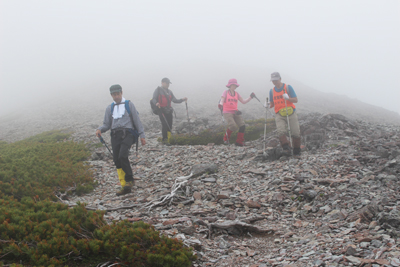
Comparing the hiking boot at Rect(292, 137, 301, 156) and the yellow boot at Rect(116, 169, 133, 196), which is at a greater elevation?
the hiking boot at Rect(292, 137, 301, 156)

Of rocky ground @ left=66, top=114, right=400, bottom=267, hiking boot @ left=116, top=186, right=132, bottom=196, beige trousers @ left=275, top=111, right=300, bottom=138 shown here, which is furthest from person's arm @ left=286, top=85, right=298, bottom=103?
hiking boot @ left=116, top=186, right=132, bottom=196

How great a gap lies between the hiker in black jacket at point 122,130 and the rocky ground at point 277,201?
2.52 ft

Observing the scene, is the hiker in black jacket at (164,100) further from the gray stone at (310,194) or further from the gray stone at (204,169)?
the gray stone at (310,194)

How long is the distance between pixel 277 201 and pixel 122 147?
5123 mm

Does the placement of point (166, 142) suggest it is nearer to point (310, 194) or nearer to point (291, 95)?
point (291, 95)

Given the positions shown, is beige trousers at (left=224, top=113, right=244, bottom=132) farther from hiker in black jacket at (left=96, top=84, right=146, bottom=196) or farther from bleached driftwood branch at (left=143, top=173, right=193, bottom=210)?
hiker in black jacket at (left=96, top=84, right=146, bottom=196)

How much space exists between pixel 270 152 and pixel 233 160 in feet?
5.40

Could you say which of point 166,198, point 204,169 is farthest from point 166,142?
point 166,198

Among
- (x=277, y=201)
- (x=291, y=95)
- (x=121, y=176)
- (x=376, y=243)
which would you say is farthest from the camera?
(x=291, y=95)

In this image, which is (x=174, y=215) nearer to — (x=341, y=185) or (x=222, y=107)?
(x=341, y=185)

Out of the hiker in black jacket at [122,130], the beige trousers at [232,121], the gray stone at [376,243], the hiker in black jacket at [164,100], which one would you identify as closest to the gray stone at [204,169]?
the hiker in black jacket at [122,130]

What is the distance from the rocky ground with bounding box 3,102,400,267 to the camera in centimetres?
481

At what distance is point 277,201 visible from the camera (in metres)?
7.48

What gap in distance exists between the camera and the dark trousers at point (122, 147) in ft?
29.0
